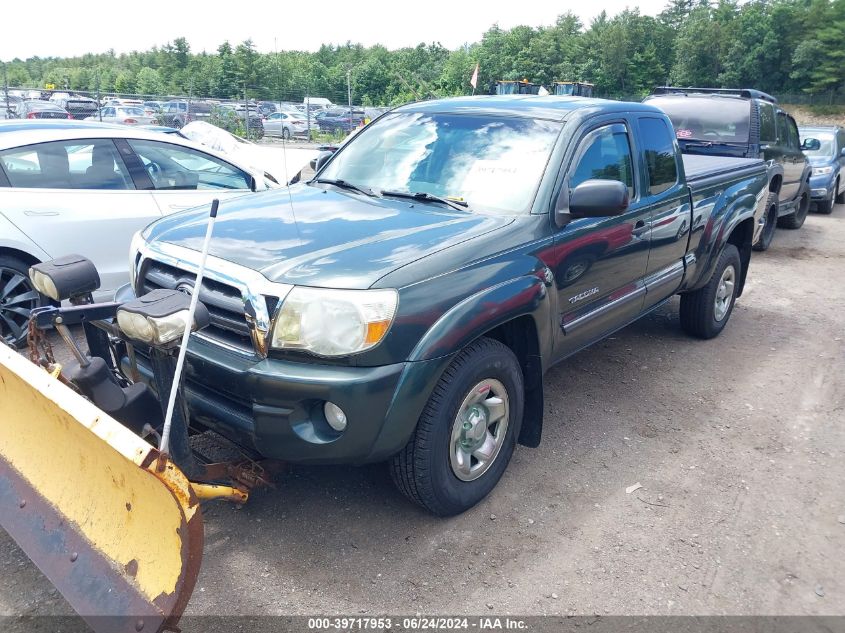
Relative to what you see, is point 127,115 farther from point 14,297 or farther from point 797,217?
point 14,297

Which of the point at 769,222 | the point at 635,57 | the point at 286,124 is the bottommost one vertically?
the point at 769,222

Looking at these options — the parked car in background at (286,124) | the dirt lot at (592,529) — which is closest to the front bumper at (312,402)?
the dirt lot at (592,529)

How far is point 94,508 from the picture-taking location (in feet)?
8.16

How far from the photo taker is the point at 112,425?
2135mm

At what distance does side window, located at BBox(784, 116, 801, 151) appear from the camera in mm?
10398

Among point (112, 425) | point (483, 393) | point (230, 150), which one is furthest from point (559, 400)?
point (230, 150)

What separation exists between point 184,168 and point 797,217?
34.2ft

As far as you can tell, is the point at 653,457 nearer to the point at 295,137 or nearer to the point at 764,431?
the point at 764,431

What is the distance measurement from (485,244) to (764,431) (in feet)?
8.19

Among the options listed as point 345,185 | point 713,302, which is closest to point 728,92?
point 713,302

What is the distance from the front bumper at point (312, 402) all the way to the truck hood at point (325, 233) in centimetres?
37

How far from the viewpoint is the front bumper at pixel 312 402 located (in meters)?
2.66

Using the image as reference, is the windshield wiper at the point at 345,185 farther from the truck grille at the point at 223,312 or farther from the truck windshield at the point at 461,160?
the truck grille at the point at 223,312

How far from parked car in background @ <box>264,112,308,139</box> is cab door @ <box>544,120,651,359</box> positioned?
26669 millimetres
